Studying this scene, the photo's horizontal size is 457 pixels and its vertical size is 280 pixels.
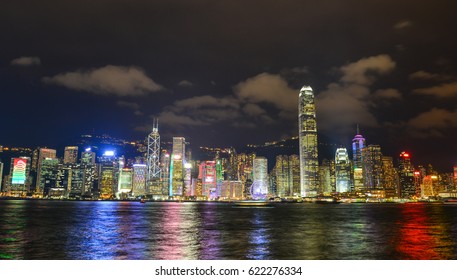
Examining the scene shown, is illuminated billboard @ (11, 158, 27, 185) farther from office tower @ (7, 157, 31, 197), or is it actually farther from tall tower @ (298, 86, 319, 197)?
tall tower @ (298, 86, 319, 197)

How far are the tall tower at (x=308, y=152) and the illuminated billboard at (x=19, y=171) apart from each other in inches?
4556

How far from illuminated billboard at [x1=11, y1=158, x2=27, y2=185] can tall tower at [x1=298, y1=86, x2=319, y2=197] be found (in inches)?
4556

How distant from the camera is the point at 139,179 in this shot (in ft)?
569

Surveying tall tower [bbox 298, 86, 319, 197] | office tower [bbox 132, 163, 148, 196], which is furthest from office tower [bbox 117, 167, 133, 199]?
tall tower [bbox 298, 86, 319, 197]

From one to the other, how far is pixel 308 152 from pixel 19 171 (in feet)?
409

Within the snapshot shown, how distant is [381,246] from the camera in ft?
61.4

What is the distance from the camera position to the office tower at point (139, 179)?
554 feet

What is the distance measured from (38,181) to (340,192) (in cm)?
12958

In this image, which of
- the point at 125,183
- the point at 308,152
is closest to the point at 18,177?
the point at 125,183

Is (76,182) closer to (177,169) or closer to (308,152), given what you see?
(177,169)
